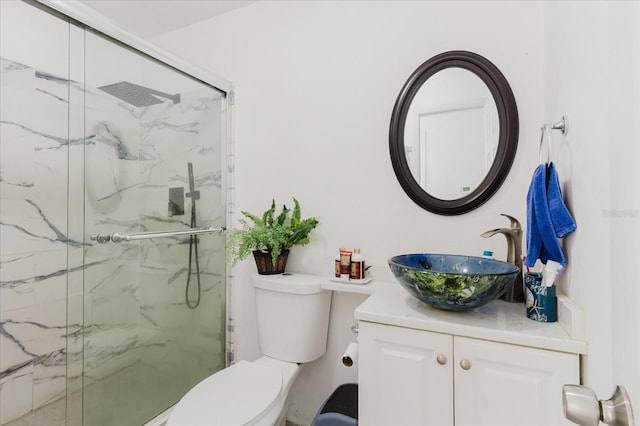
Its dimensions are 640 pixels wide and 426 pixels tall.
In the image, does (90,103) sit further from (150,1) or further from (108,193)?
(150,1)

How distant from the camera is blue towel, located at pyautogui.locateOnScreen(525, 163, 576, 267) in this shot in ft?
3.04

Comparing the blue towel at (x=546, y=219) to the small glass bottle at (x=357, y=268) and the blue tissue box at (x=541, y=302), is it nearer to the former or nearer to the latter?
the blue tissue box at (x=541, y=302)

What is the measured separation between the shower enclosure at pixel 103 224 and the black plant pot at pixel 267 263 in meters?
0.34

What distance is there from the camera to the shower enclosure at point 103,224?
1.24 metres

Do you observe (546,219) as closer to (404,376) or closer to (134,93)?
(404,376)

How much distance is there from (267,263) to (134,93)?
96cm

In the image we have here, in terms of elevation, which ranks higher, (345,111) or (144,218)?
(345,111)

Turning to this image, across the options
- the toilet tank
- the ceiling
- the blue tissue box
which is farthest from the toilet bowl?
the ceiling

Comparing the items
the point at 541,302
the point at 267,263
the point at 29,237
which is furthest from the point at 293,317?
the point at 29,237

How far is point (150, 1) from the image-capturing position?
1856mm

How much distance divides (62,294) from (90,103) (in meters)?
1.22

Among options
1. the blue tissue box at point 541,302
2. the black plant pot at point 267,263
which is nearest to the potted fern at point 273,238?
the black plant pot at point 267,263

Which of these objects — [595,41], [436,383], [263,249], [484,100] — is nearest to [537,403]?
[436,383]

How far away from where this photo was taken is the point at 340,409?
143cm
